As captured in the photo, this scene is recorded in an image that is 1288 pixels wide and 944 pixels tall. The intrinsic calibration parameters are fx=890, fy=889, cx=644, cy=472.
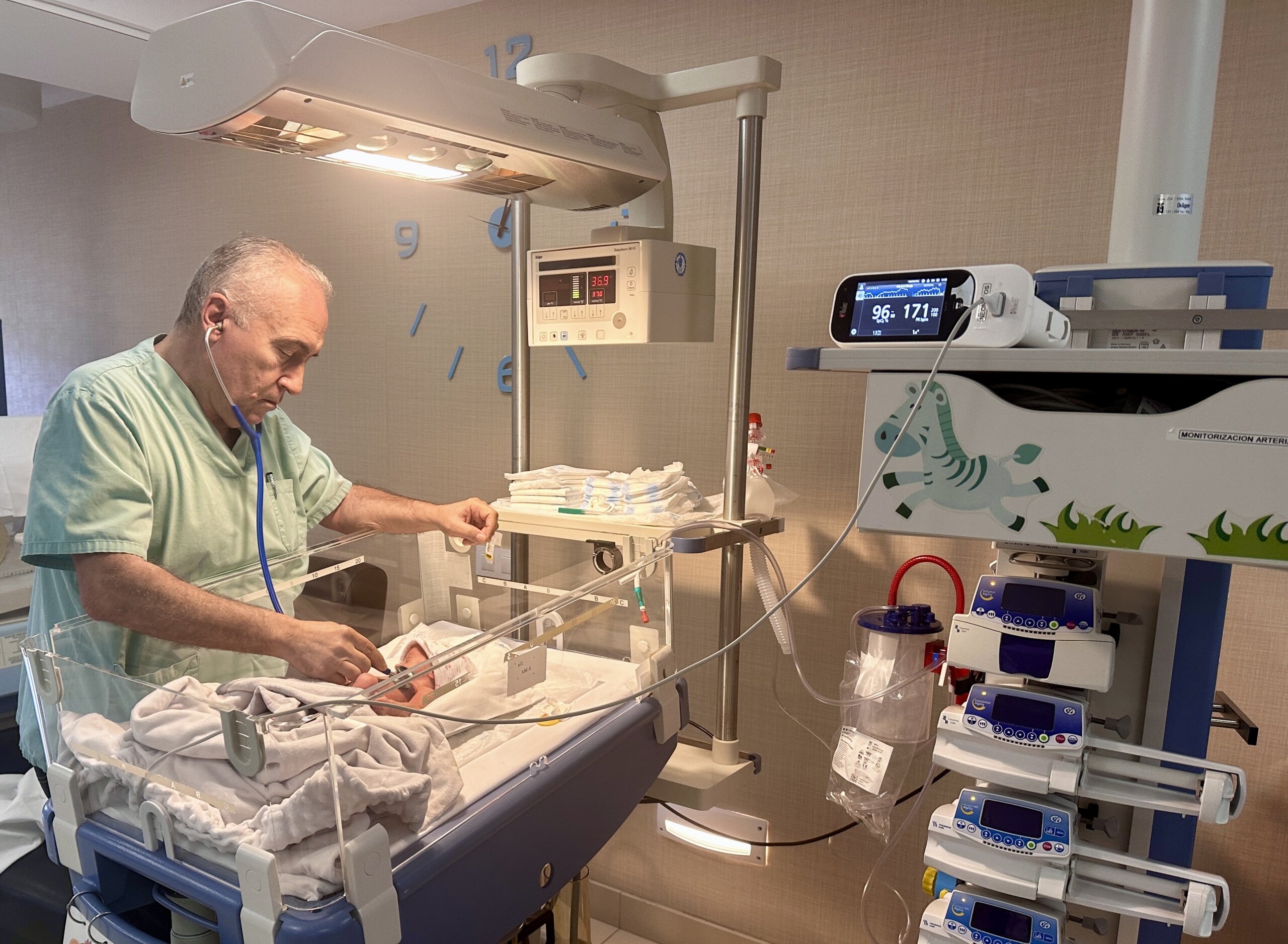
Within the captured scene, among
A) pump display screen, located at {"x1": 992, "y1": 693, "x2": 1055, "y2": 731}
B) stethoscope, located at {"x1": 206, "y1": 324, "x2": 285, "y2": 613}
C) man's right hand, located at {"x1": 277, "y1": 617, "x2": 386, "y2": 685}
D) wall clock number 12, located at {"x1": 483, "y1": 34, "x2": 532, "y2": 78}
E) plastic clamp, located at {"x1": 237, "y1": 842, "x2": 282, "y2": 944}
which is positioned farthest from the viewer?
wall clock number 12, located at {"x1": 483, "y1": 34, "x2": 532, "y2": 78}

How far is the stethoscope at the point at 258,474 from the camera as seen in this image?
5.24 feet

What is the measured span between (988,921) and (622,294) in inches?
50.5

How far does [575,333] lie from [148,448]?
86 cm

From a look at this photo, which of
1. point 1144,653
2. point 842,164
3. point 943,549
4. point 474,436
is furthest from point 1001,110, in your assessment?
point 474,436

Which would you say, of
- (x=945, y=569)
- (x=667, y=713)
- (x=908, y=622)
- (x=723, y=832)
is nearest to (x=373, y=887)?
(x=667, y=713)

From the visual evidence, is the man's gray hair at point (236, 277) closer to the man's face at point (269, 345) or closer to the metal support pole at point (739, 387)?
the man's face at point (269, 345)

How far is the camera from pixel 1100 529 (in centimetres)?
109

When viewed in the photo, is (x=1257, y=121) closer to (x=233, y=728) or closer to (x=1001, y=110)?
(x=1001, y=110)

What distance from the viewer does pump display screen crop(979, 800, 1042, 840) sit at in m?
1.23

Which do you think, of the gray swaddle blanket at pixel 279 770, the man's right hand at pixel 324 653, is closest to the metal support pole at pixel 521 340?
the man's right hand at pixel 324 653

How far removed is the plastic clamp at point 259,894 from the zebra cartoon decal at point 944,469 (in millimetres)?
874

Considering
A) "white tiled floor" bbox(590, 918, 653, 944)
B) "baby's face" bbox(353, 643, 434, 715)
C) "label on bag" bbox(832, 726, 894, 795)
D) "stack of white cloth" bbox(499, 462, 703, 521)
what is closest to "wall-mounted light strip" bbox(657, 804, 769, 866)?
"white tiled floor" bbox(590, 918, 653, 944)

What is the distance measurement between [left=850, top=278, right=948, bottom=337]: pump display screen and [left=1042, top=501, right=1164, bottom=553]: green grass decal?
283 millimetres

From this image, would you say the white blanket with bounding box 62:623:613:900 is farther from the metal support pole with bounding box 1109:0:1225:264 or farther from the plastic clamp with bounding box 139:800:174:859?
the metal support pole with bounding box 1109:0:1225:264
